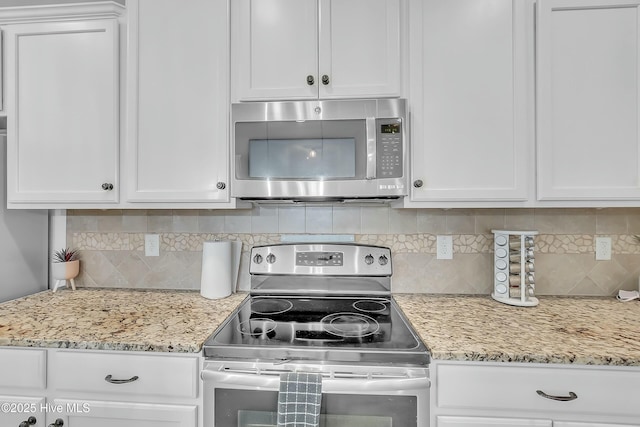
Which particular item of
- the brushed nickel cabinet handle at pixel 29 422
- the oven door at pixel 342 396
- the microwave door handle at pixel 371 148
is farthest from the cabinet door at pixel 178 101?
the brushed nickel cabinet handle at pixel 29 422

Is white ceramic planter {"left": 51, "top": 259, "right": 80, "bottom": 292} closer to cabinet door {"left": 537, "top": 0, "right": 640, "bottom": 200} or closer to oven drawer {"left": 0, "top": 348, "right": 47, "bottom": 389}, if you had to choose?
oven drawer {"left": 0, "top": 348, "right": 47, "bottom": 389}

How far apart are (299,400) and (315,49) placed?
131 centimetres

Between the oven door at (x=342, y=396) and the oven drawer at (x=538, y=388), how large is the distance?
0.30 feet

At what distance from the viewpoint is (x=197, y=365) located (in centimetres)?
107

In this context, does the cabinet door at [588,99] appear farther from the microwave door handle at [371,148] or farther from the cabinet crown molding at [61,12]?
the cabinet crown molding at [61,12]

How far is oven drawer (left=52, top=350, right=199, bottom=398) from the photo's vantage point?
1075 mm

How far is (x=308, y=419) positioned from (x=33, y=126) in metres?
1.68

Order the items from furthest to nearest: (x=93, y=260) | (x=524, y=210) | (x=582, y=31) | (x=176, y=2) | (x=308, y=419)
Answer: (x=93, y=260) → (x=524, y=210) → (x=176, y=2) → (x=582, y=31) → (x=308, y=419)

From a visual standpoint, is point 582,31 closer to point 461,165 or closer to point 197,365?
point 461,165

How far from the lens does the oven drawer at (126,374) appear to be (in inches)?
42.3

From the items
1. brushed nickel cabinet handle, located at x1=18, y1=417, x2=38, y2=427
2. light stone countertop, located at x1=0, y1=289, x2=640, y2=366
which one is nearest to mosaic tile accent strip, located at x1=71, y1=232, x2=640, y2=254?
light stone countertop, located at x1=0, y1=289, x2=640, y2=366

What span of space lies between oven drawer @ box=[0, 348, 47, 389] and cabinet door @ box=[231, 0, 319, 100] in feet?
3.94

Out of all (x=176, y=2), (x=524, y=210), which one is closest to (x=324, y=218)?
(x=524, y=210)

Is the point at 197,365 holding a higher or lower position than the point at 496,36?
lower
